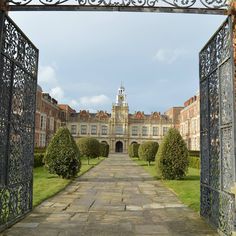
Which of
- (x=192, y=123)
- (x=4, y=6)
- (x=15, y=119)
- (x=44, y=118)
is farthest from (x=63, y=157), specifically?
(x=192, y=123)

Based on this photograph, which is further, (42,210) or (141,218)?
(42,210)

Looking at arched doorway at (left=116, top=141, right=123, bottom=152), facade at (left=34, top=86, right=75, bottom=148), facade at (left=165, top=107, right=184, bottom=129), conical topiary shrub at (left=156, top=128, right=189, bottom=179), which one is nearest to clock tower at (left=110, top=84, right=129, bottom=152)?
arched doorway at (left=116, top=141, right=123, bottom=152)

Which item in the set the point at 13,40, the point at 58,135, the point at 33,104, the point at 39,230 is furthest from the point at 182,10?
the point at 58,135

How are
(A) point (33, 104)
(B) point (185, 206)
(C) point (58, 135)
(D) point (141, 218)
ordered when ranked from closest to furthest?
(D) point (141, 218) < (A) point (33, 104) < (B) point (185, 206) < (C) point (58, 135)

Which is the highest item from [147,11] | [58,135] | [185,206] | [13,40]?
[147,11]

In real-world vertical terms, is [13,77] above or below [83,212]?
above

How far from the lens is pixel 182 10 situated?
5.00 metres

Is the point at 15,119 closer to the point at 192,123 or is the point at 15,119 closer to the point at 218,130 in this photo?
the point at 218,130

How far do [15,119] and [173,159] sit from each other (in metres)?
9.30

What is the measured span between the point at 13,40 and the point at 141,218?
4000mm

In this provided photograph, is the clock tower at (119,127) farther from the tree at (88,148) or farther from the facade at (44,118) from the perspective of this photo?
the tree at (88,148)

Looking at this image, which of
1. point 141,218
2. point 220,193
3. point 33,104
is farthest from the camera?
point 33,104

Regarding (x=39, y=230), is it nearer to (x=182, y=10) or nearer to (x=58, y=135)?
(x=182, y=10)

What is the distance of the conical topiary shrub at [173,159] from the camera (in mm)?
13391
